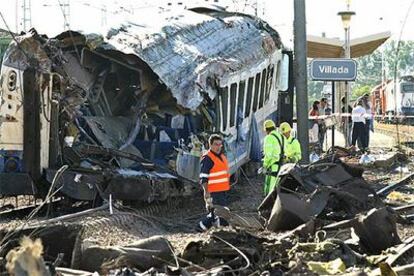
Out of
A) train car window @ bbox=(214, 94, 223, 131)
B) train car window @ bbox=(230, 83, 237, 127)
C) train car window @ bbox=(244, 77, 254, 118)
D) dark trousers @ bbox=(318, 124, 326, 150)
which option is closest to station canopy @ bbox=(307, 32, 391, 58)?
dark trousers @ bbox=(318, 124, 326, 150)

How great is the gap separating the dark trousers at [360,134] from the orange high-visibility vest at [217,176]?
11.7m

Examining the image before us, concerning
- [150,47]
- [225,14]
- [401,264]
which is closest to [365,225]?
[401,264]

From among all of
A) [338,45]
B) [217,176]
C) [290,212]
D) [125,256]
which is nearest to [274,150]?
[217,176]

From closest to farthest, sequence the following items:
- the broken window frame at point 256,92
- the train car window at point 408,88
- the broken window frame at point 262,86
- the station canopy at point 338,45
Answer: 1. the broken window frame at point 256,92
2. the broken window frame at point 262,86
3. the station canopy at point 338,45
4. the train car window at point 408,88

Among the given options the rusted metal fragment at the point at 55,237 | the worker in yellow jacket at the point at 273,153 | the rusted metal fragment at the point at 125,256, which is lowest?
the rusted metal fragment at the point at 125,256

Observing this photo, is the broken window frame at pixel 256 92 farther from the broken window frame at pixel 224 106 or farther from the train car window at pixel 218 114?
the train car window at pixel 218 114

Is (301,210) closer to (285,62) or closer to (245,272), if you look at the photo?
(245,272)

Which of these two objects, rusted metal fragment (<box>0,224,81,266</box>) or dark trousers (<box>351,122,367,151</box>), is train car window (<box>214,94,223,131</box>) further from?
dark trousers (<box>351,122,367,151</box>)

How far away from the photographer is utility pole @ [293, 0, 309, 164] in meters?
16.2

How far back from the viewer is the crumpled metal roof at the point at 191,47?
12977 millimetres

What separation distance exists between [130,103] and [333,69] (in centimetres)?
471

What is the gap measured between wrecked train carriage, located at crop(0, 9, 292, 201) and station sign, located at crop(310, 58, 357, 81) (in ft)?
4.16

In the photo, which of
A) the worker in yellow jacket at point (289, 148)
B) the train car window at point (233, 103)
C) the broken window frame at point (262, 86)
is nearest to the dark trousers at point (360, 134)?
the broken window frame at point (262, 86)

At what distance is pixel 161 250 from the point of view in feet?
22.3
